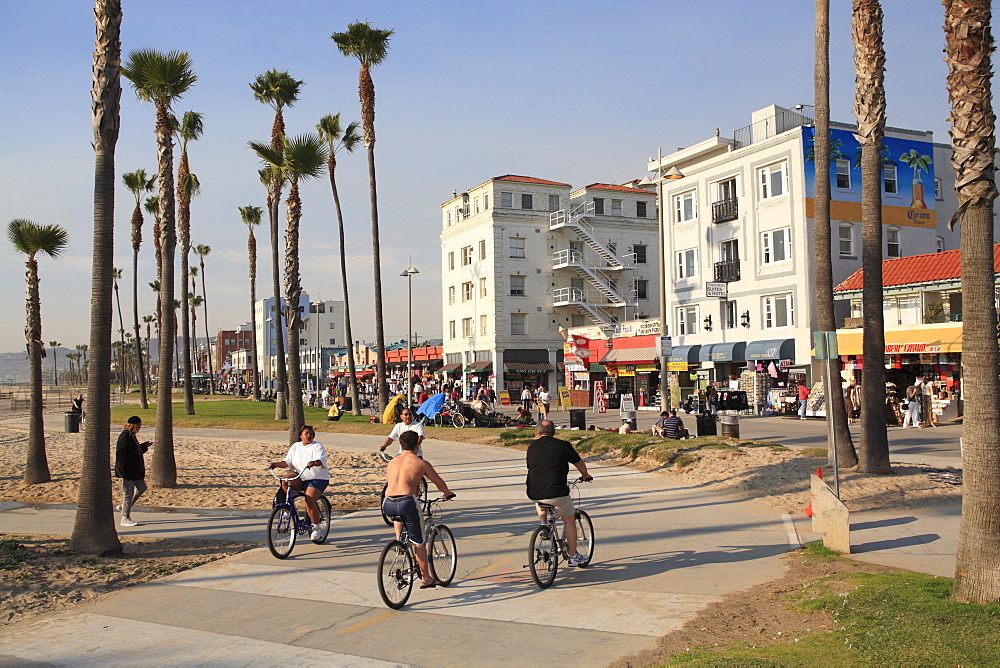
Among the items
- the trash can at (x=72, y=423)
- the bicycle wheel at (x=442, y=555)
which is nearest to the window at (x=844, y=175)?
the trash can at (x=72, y=423)

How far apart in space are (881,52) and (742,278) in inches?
1004

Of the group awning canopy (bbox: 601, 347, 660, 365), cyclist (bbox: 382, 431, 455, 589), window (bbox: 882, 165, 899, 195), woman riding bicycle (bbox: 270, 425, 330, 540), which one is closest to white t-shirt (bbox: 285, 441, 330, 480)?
woman riding bicycle (bbox: 270, 425, 330, 540)

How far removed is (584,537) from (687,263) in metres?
36.5

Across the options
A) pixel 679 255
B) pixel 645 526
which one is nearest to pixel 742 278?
pixel 679 255

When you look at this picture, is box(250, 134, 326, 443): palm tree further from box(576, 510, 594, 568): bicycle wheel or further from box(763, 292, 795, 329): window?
box(763, 292, 795, 329): window

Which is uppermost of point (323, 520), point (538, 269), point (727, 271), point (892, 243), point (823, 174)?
point (538, 269)

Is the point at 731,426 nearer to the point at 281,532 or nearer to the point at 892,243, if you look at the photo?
the point at 281,532

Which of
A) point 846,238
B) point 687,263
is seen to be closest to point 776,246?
point 846,238

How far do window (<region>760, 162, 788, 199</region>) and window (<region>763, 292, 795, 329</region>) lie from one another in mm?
4836

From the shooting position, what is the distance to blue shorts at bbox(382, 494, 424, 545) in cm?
788

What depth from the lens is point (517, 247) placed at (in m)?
61.8

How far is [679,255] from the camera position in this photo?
44.5 m

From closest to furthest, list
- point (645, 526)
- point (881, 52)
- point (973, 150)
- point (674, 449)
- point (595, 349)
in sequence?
point (973, 150), point (645, 526), point (881, 52), point (674, 449), point (595, 349)

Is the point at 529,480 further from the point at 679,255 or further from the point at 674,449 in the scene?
the point at 679,255
